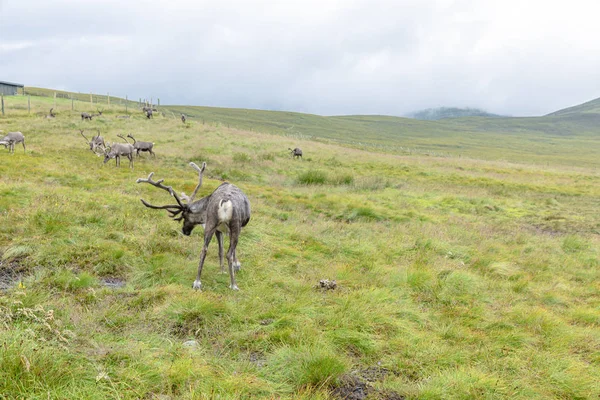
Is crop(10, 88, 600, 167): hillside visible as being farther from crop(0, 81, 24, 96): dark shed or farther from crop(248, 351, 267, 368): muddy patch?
crop(248, 351, 267, 368): muddy patch

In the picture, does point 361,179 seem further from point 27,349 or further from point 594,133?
point 594,133

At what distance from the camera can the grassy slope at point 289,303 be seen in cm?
408

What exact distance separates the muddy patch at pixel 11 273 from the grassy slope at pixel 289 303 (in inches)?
4.5

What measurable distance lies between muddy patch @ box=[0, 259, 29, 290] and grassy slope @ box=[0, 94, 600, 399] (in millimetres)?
115

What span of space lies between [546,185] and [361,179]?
18410 millimetres

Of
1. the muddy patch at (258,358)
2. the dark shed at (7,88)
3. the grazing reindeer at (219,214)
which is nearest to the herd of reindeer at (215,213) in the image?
the grazing reindeer at (219,214)

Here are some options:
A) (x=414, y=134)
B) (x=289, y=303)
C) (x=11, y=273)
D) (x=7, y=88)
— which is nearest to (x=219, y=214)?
(x=289, y=303)

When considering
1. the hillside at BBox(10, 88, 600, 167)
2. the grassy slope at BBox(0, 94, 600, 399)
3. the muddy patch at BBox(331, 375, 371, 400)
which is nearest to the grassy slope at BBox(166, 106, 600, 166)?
the hillside at BBox(10, 88, 600, 167)

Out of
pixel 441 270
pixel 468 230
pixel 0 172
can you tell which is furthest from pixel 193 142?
pixel 441 270

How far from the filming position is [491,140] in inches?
5935

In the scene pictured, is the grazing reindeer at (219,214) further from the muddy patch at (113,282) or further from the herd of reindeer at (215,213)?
the muddy patch at (113,282)

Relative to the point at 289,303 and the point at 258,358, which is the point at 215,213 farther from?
the point at 258,358

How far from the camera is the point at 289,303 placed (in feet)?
20.8

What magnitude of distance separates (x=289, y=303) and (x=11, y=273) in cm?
520
